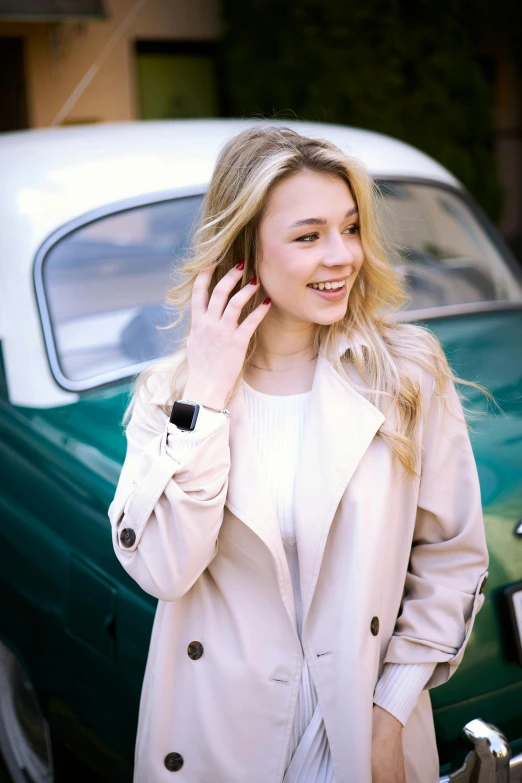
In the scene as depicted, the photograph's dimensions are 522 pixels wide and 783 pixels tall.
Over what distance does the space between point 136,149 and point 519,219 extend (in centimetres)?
975

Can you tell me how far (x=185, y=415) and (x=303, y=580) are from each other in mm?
402

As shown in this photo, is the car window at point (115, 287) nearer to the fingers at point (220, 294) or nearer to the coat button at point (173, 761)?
the fingers at point (220, 294)

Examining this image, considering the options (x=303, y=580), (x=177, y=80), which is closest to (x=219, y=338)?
(x=303, y=580)

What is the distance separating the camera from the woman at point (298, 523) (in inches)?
74.0

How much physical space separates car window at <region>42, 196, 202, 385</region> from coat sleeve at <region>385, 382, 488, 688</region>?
1.36 m

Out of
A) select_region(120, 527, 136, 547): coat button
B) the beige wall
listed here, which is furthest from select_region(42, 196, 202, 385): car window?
the beige wall

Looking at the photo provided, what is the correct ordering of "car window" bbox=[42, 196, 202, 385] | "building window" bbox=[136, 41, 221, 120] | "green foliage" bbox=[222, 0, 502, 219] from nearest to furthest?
"car window" bbox=[42, 196, 202, 385], "green foliage" bbox=[222, 0, 502, 219], "building window" bbox=[136, 41, 221, 120]

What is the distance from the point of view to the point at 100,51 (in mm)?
9234

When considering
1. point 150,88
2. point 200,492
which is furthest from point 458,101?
point 200,492

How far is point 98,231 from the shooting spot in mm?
3473

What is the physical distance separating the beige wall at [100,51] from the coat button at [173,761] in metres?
7.95

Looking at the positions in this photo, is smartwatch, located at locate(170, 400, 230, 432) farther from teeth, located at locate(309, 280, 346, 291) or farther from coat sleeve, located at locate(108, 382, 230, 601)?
teeth, located at locate(309, 280, 346, 291)

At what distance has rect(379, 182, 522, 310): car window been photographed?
152 inches

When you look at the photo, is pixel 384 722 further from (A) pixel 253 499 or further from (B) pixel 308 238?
(B) pixel 308 238
